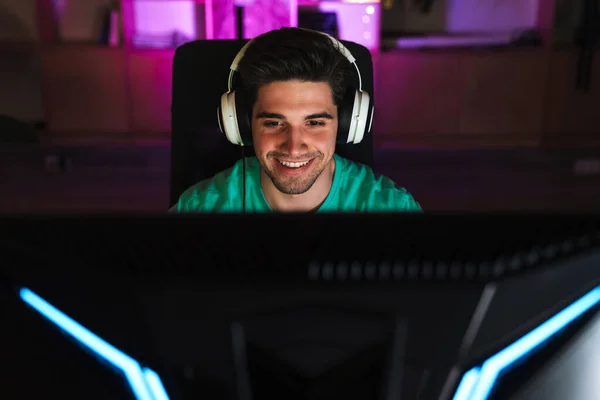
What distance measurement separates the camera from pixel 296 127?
125 centimetres

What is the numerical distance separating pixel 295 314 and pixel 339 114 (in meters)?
0.85

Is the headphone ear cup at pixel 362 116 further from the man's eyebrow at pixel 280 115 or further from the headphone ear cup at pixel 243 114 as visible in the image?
the headphone ear cup at pixel 243 114

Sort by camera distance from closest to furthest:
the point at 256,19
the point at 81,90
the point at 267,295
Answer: the point at 267,295
the point at 256,19
the point at 81,90

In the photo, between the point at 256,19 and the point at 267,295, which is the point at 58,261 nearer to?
the point at 267,295

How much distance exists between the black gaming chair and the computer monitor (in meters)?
0.87

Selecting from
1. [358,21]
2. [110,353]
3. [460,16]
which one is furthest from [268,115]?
[460,16]

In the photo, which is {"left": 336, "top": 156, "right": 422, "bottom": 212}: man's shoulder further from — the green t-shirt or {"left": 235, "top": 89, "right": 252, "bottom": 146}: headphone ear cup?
{"left": 235, "top": 89, "right": 252, "bottom": 146}: headphone ear cup

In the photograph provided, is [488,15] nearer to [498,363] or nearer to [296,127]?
[296,127]

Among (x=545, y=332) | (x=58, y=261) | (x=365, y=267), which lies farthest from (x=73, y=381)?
(x=545, y=332)

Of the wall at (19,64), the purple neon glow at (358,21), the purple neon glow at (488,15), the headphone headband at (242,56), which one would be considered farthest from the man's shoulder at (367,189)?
the wall at (19,64)

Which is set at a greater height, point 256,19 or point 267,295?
point 256,19

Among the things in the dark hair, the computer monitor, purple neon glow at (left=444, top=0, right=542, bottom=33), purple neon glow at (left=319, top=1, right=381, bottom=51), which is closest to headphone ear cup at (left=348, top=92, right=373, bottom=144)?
the dark hair

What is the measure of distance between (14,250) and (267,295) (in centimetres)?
17

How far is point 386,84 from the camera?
3.29 m
